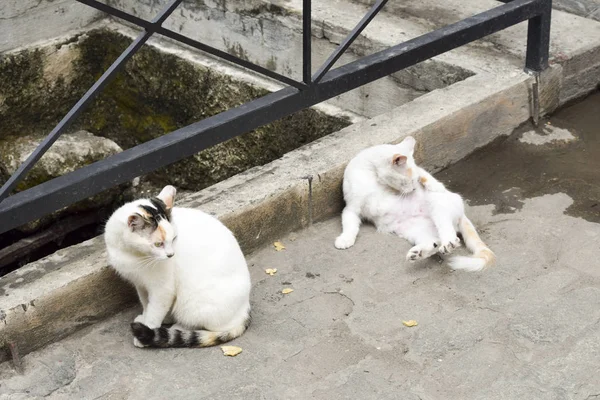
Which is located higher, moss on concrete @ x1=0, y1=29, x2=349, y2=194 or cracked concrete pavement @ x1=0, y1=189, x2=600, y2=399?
cracked concrete pavement @ x1=0, y1=189, x2=600, y2=399

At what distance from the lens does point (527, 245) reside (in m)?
4.04

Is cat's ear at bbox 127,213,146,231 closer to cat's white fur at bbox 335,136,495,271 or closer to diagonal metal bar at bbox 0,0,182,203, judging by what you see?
diagonal metal bar at bbox 0,0,182,203

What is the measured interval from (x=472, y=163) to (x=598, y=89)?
1.22 m

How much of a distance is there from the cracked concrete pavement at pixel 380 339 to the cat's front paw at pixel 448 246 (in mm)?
80

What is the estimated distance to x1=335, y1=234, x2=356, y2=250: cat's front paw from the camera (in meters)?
4.05

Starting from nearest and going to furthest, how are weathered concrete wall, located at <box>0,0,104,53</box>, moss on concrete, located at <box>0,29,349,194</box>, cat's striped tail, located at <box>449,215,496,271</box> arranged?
1. cat's striped tail, located at <box>449,215,496,271</box>
2. moss on concrete, located at <box>0,29,349,194</box>
3. weathered concrete wall, located at <box>0,0,104,53</box>

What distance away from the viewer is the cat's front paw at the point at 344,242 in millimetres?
4055

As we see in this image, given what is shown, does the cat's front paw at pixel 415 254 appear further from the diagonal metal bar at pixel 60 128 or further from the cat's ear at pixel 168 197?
the diagonal metal bar at pixel 60 128

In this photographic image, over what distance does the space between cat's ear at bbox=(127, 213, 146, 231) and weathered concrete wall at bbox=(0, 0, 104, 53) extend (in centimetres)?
372

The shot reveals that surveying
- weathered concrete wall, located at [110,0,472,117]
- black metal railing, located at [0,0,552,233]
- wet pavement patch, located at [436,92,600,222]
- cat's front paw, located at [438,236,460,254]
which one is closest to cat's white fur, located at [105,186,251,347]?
black metal railing, located at [0,0,552,233]

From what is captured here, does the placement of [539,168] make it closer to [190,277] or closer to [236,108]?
[236,108]

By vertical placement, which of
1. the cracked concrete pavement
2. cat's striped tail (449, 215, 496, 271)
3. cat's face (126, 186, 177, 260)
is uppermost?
cat's face (126, 186, 177, 260)

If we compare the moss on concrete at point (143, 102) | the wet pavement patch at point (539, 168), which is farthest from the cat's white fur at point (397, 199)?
the moss on concrete at point (143, 102)

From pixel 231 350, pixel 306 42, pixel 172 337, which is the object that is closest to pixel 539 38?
pixel 306 42
